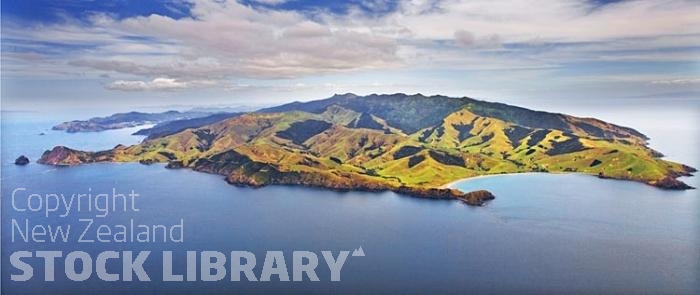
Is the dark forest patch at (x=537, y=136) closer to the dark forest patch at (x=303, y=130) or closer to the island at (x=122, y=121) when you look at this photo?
the dark forest patch at (x=303, y=130)

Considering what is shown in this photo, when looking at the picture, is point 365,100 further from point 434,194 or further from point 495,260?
point 495,260

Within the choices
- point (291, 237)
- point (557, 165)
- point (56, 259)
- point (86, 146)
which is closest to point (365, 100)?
point (557, 165)

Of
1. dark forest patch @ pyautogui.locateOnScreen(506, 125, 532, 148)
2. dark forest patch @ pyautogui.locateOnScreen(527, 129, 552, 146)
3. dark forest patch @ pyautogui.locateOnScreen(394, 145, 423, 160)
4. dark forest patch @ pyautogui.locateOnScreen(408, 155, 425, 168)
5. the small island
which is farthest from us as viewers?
dark forest patch @ pyautogui.locateOnScreen(506, 125, 532, 148)

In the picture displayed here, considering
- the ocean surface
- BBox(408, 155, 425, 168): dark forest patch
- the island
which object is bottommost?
the ocean surface

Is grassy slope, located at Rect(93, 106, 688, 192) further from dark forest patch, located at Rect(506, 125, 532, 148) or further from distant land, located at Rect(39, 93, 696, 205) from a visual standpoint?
dark forest patch, located at Rect(506, 125, 532, 148)

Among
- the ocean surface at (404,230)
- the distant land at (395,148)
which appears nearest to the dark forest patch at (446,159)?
the distant land at (395,148)

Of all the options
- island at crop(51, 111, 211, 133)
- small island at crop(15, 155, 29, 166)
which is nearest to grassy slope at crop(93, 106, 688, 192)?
island at crop(51, 111, 211, 133)
